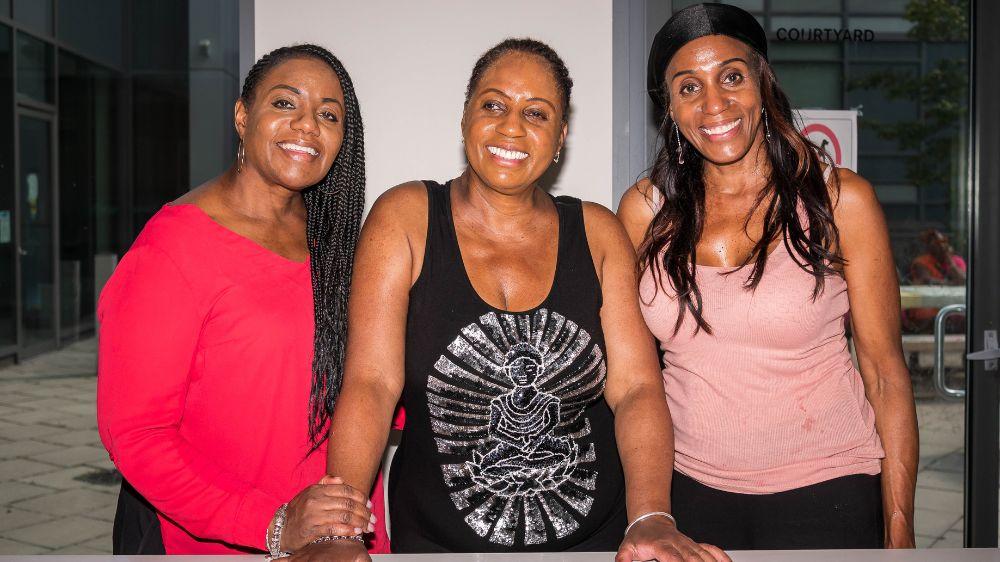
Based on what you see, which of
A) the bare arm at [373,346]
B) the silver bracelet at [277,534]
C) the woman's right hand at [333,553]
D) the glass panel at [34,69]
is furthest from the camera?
the glass panel at [34,69]

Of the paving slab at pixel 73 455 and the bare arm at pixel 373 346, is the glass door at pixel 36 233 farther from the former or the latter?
the bare arm at pixel 373 346

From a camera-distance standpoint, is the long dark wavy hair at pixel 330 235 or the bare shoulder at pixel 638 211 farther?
the bare shoulder at pixel 638 211

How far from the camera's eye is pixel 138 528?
1.74m

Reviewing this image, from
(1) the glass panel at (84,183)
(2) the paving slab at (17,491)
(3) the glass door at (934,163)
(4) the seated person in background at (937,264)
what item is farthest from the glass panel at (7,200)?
(4) the seated person in background at (937,264)

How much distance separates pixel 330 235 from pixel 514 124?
53 centimetres

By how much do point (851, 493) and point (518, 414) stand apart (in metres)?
0.80

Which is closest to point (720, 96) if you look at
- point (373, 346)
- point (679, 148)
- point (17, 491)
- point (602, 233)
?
point (679, 148)

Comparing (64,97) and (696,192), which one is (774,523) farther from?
(64,97)

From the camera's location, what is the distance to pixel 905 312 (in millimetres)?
3127

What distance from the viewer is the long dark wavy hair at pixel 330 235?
5.77 ft

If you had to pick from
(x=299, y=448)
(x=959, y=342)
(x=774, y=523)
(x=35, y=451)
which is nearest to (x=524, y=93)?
(x=299, y=448)

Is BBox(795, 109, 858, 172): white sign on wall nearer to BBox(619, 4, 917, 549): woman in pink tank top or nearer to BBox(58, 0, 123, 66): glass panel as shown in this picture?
BBox(619, 4, 917, 549): woman in pink tank top

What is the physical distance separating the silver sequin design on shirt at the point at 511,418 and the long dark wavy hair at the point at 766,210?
13.1 inches

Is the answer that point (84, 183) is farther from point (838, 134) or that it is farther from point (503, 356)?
point (838, 134)
